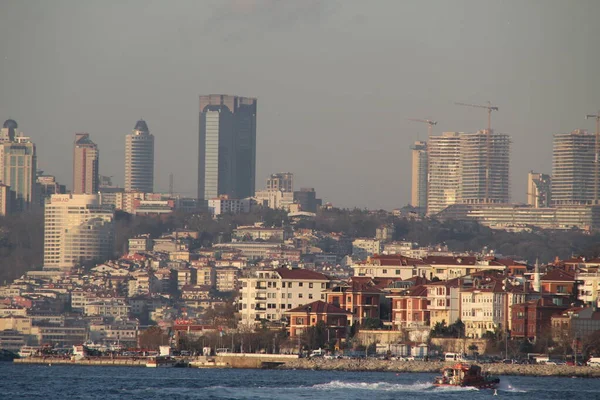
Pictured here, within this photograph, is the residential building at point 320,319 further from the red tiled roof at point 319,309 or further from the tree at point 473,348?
the tree at point 473,348

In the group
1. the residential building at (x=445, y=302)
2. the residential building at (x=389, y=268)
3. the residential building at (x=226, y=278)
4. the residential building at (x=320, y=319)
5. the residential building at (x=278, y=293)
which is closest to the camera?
the residential building at (x=445, y=302)

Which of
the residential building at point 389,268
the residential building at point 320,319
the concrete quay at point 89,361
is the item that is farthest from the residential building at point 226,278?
the residential building at point 320,319

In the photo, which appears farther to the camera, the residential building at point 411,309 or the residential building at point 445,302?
the residential building at point 411,309

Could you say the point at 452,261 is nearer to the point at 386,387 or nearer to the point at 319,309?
the point at 319,309

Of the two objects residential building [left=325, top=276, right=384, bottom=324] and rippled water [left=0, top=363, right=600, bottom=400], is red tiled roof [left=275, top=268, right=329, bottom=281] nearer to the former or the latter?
residential building [left=325, top=276, right=384, bottom=324]

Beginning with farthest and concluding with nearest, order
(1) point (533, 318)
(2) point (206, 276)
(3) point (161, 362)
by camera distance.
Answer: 1. (2) point (206, 276)
2. (3) point (161, 362)
3. (1) point (533, 318)

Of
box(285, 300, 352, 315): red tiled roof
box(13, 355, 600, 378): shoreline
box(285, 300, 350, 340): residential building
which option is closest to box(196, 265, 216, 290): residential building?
box(285, 300, 352, 315): red tiled roof

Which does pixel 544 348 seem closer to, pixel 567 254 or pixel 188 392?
pixel 188 392

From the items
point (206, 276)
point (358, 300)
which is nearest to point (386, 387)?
point (358, 300)
